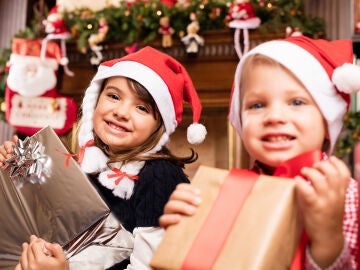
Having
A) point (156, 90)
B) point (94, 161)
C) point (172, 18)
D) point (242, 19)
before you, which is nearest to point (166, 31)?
point (172, 18)

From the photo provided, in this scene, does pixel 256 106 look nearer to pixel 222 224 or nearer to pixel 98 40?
pixel 222 224

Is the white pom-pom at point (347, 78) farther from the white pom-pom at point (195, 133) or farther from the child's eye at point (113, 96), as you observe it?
the child's eye at point (113, 96)

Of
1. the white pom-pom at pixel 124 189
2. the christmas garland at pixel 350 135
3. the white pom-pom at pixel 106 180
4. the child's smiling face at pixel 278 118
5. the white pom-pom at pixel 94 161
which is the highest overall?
the child's smiling face at pixel 278 118

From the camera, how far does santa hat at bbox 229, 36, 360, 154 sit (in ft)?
2.61

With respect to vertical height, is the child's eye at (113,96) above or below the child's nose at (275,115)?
below

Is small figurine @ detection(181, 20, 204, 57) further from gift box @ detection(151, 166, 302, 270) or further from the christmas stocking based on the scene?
gift box @ detection(151, 166, 302, 270)

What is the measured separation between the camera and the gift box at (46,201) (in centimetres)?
93

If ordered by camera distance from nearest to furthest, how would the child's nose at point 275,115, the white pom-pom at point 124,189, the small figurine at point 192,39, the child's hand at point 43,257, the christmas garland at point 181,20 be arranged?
the child's nose at point 275,115
the child's hand at point 43,257
the white pom-pom at point 124,189
the christmas garland at point 181,20
the small figurine at point 192,39

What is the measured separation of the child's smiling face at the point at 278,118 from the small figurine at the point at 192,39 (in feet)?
5.90

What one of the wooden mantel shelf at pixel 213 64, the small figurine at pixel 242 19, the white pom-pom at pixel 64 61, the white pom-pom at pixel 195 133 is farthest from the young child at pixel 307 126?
the white pom-pom at pixel 64 61

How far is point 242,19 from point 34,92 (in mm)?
1371

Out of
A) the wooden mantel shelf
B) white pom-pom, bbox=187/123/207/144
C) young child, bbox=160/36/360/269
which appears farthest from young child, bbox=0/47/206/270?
the wooden mantel shelf

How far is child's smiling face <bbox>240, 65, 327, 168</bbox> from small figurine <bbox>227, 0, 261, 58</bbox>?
1.75 meters

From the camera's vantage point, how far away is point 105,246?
100 centimetres
